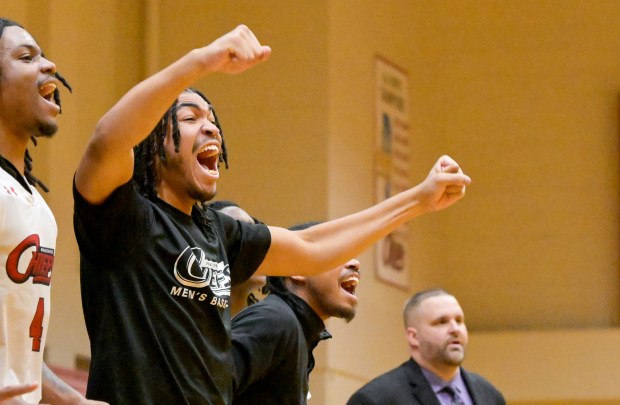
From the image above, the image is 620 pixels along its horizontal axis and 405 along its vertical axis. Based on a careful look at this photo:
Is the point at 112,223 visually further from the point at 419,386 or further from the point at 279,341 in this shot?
the point at 419,386

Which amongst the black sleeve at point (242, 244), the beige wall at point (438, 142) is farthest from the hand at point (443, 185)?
the beige wall at point (438, 142)

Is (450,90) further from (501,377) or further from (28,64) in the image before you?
(28,64)

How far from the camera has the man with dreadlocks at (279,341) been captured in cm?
381

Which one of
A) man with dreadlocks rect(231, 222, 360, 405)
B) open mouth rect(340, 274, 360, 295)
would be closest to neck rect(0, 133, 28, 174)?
man with dreadlocks rect(231, 222, 360, 405)

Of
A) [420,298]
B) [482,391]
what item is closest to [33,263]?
[482,391]

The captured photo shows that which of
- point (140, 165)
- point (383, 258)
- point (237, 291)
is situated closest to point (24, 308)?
point (140, 165)

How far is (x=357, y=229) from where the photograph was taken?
3.59 m

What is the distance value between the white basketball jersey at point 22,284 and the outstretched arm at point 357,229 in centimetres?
75

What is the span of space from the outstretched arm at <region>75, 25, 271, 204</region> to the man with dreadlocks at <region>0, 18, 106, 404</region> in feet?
0.66

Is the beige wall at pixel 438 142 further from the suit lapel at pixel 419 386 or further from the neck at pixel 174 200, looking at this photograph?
the neck at pixel 174 200

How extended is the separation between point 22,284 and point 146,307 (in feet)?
1.03

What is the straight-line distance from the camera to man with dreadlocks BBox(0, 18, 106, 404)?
286cm

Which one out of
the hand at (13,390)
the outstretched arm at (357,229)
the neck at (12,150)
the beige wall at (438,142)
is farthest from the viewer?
the beige wall at (438,142)

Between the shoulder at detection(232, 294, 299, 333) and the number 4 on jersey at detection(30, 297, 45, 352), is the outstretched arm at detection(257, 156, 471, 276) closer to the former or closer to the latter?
the shoulder at detection(232, 294, 299, 333)
